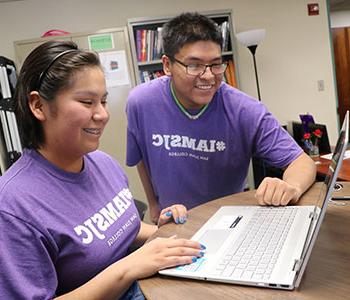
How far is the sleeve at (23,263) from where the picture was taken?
73 cm

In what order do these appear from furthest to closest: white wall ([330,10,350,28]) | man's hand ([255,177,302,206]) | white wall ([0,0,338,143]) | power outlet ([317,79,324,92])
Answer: white wall ([330,10,350,28])
power outlet ([317,79,324,92])
white wall ([0,0,338,143])
man's hand ([255,177,302,206])

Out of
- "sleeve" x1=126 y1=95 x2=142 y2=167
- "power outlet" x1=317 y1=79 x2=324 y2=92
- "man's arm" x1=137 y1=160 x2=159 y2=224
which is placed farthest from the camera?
"power outlet" x1=317 y1=79 x2=324 y2=92

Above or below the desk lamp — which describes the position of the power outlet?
below

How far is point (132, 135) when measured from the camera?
1674 millimetres

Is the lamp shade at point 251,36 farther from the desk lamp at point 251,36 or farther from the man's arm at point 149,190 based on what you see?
the man's arm at point 149,190

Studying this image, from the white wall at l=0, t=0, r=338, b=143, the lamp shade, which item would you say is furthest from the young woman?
the white wall at l=0, t=0, r=338, b=143

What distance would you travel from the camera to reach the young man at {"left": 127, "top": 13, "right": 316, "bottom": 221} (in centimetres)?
135

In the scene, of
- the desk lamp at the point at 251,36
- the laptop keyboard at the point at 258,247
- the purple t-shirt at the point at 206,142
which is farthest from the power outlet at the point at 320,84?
the laptop keyboard at the point at 258,247

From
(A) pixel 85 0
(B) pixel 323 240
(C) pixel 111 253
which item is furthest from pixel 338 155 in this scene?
(A) pixel 85 0

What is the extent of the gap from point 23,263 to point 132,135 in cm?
98

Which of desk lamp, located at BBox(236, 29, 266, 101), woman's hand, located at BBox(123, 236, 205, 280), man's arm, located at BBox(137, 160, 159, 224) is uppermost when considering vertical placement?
desk lamp, located at BBox(236, 29, 266, 101)

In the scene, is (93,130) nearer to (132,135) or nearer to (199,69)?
(199,69)

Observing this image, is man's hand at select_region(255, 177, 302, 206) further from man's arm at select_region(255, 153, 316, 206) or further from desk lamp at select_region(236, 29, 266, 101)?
desk lamp at select_region(236, 29, 266, 101)

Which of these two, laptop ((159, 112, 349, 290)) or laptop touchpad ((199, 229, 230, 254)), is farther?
laptop touchpad ((199, 229, 230, 254))
